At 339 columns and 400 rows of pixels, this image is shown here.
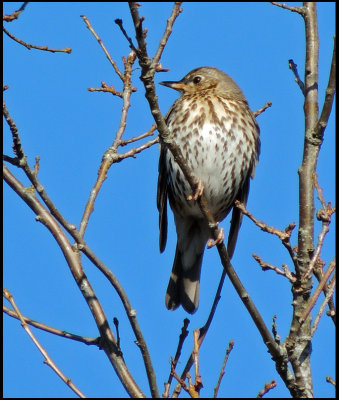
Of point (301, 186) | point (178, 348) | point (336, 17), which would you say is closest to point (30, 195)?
point (178, 348)

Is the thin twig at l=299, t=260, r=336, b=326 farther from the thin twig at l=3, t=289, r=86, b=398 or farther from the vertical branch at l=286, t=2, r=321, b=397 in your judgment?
the thin twig at l=3, t=289, r=86, b=398

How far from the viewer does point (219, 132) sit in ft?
20.8

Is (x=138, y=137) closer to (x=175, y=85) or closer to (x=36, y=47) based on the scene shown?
(x=36, y=47)

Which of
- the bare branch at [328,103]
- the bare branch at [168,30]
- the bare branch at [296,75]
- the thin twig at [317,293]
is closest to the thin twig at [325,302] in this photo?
the thin twig at [317,293]

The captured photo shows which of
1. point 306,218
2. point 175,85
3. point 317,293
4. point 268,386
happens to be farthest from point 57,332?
point 175,85

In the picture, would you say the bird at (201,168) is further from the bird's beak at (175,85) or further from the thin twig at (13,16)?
the thin twig at (13,16)

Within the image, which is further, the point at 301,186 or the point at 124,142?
the point at 124,142

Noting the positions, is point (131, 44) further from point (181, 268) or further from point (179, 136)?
point (181, 268)

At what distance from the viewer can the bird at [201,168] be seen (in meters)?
6.30

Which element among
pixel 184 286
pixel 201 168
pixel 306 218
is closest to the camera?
pixel 306 218

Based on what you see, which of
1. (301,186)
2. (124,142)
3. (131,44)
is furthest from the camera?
(124,142)

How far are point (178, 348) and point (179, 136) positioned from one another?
2.79 meters

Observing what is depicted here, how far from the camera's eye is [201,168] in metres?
6.31

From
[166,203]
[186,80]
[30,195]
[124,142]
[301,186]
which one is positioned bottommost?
[30,195]
